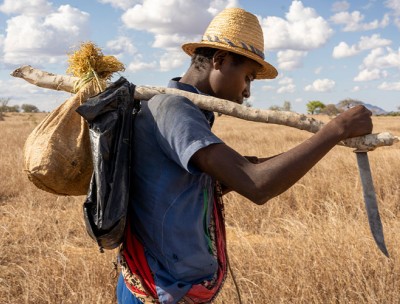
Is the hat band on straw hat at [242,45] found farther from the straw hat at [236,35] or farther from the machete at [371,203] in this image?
the machete at [371,203]

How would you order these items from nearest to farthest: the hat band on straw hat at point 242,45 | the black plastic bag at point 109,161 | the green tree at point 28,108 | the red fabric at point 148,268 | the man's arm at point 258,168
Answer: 1. the man's arm at point 258,168
2. the black plastic bag at point 109,161
3. the red fabric at point 148,268
4. the hat band on straw hat at point 242,45
5. the green tree at point 28,108

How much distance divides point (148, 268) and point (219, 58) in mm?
761

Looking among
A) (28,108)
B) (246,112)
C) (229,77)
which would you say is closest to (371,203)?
(246,112)

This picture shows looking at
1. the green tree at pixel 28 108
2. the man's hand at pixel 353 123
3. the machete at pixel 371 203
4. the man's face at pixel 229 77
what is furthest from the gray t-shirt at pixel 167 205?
the green tree at pixel 28 108

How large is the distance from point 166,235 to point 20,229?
412 centimetres

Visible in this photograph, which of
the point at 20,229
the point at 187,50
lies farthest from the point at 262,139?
the point at 187,50

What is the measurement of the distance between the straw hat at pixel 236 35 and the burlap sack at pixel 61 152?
0.51m

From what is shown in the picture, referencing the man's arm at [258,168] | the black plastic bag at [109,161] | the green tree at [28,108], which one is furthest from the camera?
the green tree at [28,108]

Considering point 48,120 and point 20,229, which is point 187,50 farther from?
point 20,229

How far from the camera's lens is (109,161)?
4.69 ft

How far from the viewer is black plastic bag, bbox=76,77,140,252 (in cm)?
140

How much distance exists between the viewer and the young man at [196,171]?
1.31 metres

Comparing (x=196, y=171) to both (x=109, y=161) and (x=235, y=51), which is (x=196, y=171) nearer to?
(x=109, y=161)

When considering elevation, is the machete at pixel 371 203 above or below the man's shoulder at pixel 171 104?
below
